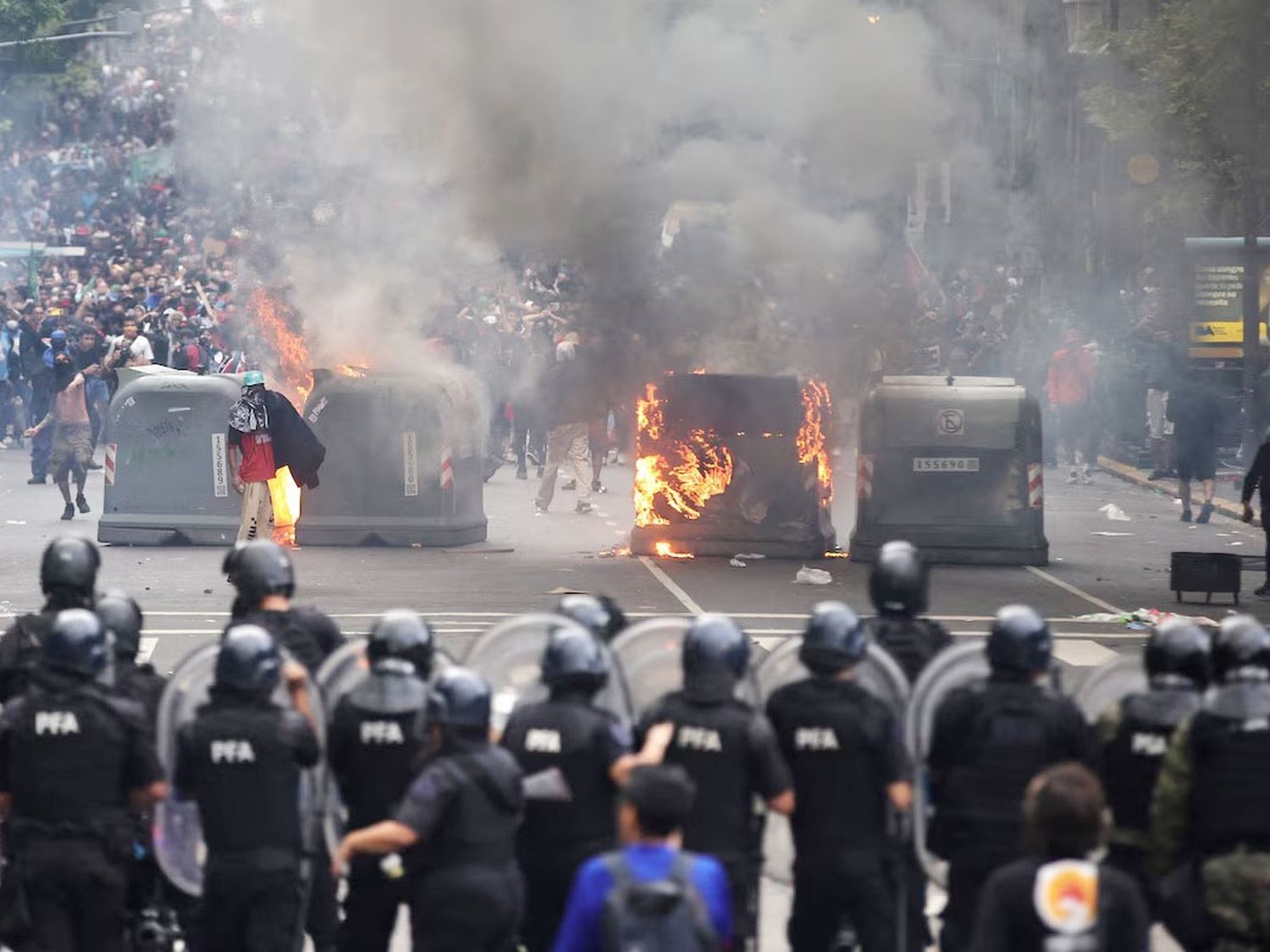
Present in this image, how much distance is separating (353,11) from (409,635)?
17.2 m

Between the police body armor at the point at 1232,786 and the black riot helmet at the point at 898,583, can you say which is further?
the black riot helmet at the point at 898,583

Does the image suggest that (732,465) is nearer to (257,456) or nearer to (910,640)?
(257,456)

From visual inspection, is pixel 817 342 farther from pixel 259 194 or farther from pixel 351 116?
pixel 259 194

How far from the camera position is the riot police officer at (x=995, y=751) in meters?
7.47

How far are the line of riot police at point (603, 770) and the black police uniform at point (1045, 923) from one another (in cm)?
121

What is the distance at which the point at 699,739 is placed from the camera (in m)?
7.39

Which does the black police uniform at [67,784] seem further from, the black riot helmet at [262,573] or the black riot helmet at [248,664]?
the black riot helmet at [262,573]

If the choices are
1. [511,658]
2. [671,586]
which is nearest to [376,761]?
[511,658]

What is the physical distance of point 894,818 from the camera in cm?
768

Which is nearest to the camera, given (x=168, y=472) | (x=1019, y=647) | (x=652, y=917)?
(x=652, y=917)

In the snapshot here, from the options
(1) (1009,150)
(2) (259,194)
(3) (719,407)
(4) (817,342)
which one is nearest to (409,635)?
(3) (719,407)

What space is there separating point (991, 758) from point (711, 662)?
845mm

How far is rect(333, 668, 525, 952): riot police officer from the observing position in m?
6.89


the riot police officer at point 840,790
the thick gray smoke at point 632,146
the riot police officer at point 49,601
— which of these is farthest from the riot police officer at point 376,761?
the thick gray smoke at point 632,146
